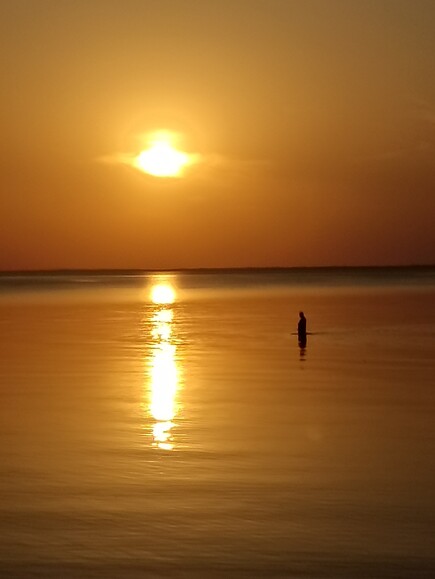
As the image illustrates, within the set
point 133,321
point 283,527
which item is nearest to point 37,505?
point 283,527

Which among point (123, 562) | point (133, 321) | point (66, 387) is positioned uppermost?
point (133, 321)

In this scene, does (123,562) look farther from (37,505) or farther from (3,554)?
(37,505)

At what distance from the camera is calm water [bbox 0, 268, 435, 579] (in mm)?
11852

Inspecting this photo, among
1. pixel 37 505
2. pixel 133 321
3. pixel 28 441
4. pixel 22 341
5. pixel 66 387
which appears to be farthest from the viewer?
pixel 133 321

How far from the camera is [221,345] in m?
42.2

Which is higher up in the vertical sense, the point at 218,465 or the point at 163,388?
the point at 163,388

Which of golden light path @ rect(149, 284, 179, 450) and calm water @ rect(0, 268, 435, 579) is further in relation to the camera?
golden light path @ rect(149, 284, 179, 450)

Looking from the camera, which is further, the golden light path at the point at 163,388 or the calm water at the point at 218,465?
the golden light path at the point at 163,388

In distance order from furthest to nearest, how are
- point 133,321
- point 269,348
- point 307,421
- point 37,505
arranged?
point 133,321 < point 269,348 < point 307,421 < point 37,505

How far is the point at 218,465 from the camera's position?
16828 mm

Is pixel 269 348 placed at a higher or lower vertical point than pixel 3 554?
higher

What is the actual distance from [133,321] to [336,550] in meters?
51.7

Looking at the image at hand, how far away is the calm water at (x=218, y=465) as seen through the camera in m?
11.9

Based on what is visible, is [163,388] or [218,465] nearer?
[218,465]
